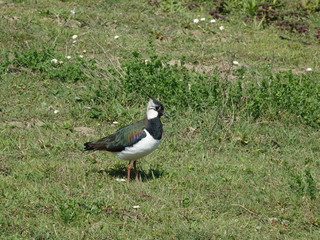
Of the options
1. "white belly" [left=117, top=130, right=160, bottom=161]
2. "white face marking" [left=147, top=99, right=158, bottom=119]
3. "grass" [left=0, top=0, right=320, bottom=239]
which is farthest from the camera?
"white face marking" [left=147, top=99, right=158, bottom=119]

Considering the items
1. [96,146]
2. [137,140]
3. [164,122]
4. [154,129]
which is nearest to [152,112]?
[154,129]

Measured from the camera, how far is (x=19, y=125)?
29.5 ft

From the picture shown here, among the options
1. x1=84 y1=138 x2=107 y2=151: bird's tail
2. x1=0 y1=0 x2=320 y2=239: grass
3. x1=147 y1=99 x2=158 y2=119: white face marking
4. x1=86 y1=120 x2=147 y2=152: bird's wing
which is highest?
x1=147 y1=99 x2=158 y2=119: white face marking

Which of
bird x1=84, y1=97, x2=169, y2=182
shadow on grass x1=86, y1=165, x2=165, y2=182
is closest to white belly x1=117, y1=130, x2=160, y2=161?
bird x1=84, y1=97, x2=169, y2=182

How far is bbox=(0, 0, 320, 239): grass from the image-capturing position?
6.52 metres

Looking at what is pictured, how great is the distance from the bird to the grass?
1.01ft

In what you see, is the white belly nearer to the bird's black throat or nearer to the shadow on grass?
the bird's black throat

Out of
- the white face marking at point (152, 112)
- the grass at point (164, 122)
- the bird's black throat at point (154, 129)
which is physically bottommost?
the grass at point (164, 122)

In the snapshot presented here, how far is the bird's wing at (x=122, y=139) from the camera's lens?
7.32 m

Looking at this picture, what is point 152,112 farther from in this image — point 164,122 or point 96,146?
point 164,122

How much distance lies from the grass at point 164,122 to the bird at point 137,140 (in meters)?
0.31

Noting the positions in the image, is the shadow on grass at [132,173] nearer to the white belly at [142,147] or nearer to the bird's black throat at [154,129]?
the white belly at [142,147]

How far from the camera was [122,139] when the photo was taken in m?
7.41

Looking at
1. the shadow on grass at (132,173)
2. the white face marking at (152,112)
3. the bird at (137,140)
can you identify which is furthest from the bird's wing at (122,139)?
the shadow on grass at (132,173)
